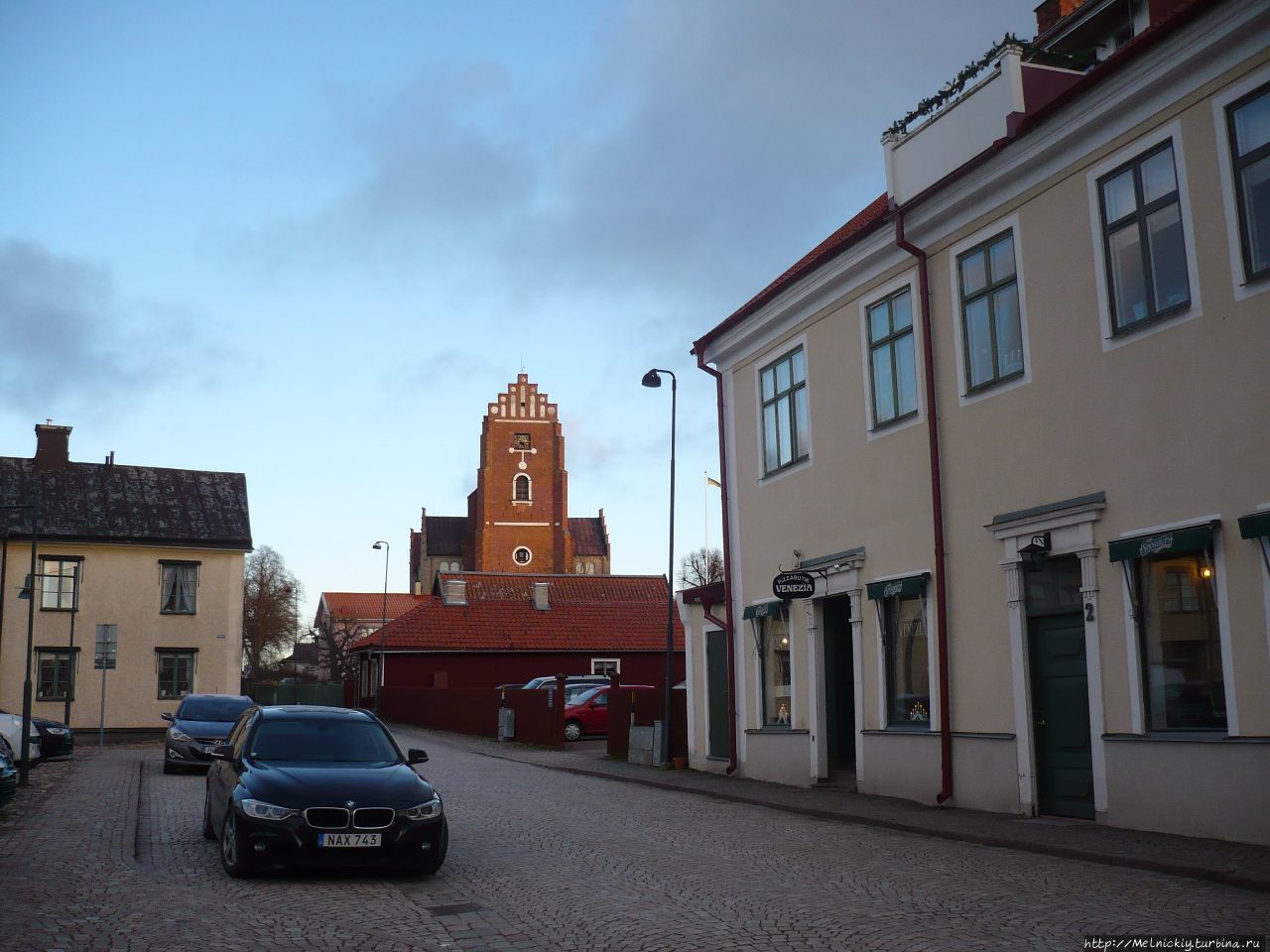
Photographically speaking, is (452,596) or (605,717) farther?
(452,596)

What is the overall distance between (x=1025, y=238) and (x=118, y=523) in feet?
121

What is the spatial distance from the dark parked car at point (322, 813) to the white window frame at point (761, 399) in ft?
32.6

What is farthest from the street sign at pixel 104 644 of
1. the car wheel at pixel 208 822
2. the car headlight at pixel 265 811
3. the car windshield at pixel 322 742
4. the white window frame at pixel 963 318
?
the white window frame at pixel 963 318

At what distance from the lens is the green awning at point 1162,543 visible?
1188 cm

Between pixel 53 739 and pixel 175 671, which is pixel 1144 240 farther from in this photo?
pixel 175 671

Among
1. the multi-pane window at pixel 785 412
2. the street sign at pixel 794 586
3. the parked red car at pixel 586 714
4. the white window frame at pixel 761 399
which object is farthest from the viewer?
the parked red car at pixel 586 714

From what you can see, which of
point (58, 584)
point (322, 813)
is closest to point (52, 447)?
point (58, 584)

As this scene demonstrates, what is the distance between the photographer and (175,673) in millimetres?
42750

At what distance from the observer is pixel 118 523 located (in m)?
43.5

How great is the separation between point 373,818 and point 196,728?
604 inches

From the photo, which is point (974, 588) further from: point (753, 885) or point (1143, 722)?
point (753, 885)

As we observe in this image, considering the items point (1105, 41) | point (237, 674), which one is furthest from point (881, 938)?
point (237, 674)

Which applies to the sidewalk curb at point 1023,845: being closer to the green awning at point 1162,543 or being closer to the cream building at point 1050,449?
the cream building at point 1050,449

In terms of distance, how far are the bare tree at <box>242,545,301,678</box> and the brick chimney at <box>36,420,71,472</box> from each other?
41.3 m
